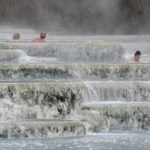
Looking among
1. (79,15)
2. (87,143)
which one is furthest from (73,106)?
(79,15)

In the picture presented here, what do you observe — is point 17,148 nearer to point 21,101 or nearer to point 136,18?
point 21,101

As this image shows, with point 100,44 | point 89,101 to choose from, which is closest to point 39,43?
point 100,44

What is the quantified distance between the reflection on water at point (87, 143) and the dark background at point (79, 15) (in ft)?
47.9

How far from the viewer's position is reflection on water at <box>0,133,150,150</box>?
817 centimetres

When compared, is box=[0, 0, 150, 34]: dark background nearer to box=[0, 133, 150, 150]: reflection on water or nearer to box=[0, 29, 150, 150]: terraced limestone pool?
box=[0, 29, 150, 150]: terraced limestone pool

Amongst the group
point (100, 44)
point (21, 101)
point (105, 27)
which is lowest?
point (21, 101)

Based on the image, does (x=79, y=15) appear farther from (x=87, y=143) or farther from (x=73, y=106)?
(x=87, y=143)

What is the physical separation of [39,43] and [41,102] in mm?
3625

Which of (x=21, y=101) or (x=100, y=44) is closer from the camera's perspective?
(x=21, y=101)

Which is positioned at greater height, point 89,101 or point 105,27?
point 105,27

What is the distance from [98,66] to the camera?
1122 centimetres

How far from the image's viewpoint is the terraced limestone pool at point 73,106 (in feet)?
28.6

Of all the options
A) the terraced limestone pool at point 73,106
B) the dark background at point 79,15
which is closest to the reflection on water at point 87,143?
the terraced limestone pool at point 73,106

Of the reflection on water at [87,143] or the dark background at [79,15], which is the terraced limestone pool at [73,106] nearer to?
the reflection on water at [87,143]
